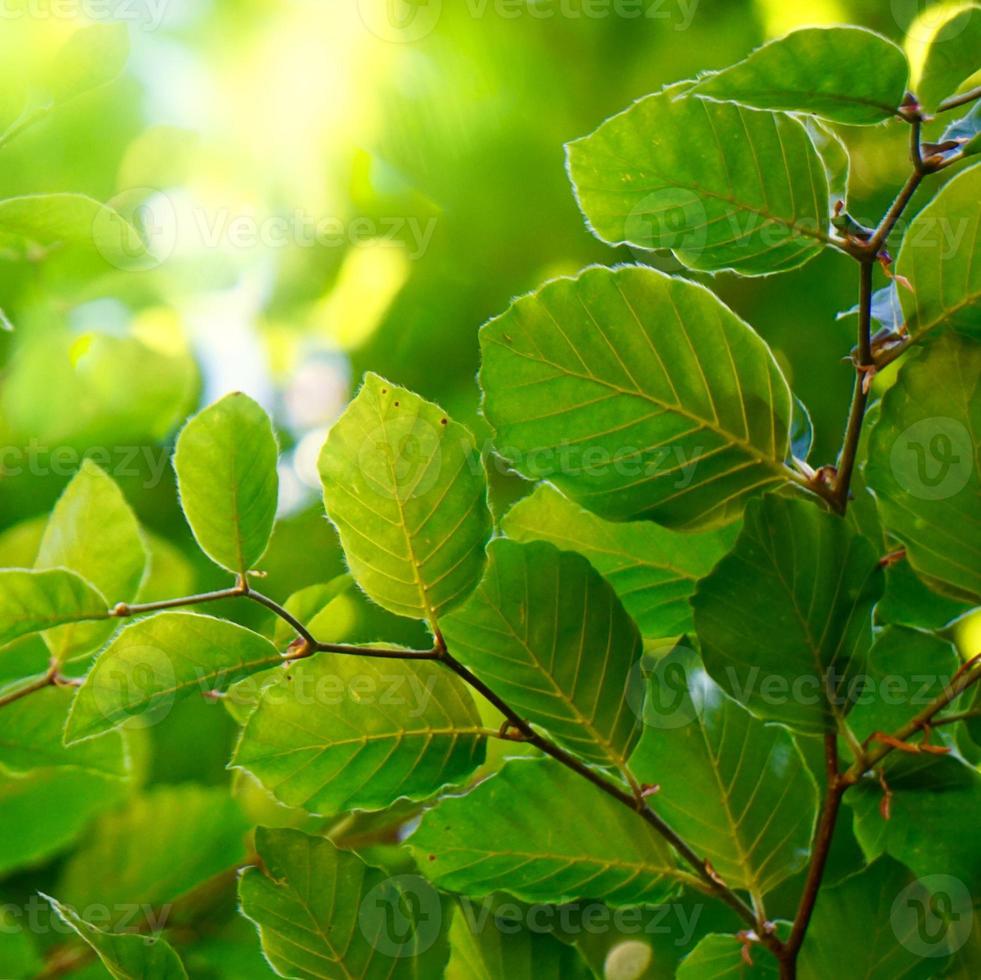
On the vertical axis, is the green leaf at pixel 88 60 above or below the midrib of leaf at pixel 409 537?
above

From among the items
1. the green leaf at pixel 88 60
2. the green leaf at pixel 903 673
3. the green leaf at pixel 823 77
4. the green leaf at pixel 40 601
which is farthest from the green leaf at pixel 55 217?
the green leaf at pixel 903 673

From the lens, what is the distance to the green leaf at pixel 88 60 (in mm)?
485

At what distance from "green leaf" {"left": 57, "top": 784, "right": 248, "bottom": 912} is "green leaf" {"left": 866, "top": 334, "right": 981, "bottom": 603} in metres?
0.51

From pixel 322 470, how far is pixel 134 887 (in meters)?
0.47

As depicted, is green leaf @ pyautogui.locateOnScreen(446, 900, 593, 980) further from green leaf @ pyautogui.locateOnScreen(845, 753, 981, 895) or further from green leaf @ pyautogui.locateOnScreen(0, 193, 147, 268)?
green leaf @ pyautogui.locateOnScreen(0, 193, 147, 268)

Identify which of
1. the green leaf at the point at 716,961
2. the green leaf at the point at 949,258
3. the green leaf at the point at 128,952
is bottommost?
the green leaf at the point at 716,961

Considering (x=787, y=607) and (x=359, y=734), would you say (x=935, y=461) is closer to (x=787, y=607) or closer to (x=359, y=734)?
(x=787, y=607)

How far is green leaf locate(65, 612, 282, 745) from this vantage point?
0.35 meters

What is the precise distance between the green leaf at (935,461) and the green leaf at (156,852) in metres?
0.51

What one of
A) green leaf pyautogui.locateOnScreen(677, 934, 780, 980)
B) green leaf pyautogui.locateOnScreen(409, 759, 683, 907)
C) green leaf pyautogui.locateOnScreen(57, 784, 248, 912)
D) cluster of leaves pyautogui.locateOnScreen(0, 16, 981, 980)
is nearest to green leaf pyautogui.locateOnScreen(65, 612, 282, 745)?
A: cluster of leaves pyautogui.locateOnScreen(0, 16, 981, 980)

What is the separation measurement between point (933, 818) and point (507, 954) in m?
0.19

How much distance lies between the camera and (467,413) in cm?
112

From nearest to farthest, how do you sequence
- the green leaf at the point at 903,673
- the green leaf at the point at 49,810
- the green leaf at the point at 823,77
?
the green leaf at the point at 823,77 → the green leaf at the point at 903,673 → the green leaf at the point at 49,810

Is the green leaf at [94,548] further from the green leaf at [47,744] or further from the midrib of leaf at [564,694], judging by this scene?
the midrib of leaf at [564,694]
